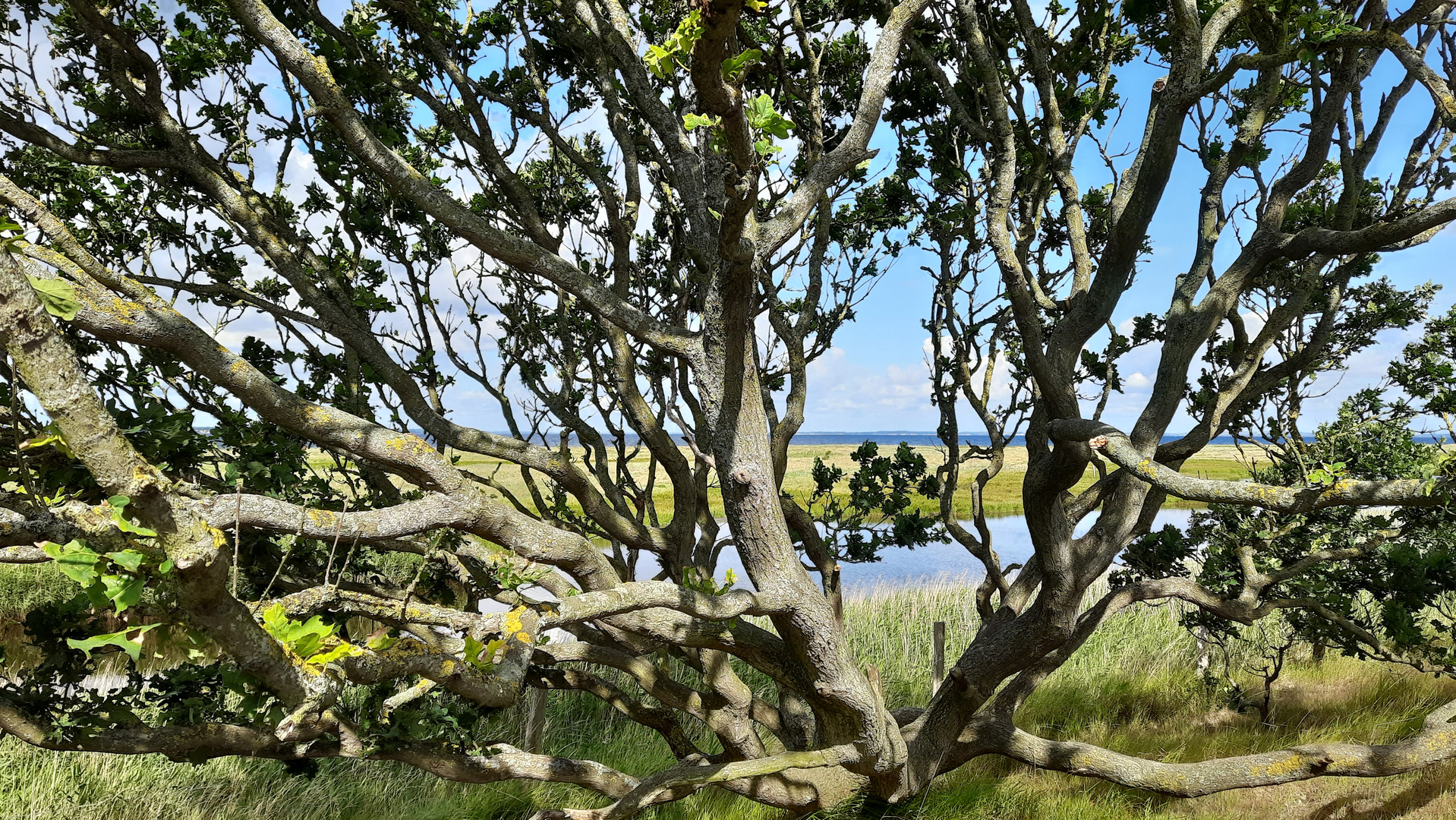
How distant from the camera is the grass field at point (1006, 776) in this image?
520cm

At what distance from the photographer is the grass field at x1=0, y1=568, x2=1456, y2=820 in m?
5.20

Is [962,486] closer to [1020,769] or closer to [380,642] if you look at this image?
[1020,769]

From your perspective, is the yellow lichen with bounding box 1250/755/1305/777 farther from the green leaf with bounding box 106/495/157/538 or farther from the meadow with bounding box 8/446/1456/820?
the green leaf with bounding box 106/495/157/538

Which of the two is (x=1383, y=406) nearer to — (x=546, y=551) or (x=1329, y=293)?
(x=1329, y=293)

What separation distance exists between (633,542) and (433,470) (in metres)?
1.79

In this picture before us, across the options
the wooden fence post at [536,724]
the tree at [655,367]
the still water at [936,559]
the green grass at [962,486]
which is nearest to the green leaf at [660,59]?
the tree at [655,367]

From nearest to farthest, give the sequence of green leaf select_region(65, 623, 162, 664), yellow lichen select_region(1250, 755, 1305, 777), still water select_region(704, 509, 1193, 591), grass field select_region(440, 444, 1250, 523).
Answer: green leaf select_region(65, 623, 162, 664) → yellow lichen select_region(1250, 755, 1305, 777) → still water select_region(704, 509, 1193, 591) → grass field select_region(440, 444, 1250, 523)

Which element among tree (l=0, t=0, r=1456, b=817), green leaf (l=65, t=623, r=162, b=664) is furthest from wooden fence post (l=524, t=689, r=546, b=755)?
green leaf (l=65, t=623, r=162, b=664)

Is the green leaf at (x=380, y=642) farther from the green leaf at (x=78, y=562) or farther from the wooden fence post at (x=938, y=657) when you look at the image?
the wooden fence post at (x=938, y=657)

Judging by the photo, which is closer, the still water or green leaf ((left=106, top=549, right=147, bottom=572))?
green leaf ((left=106, top=549, right=147, bottom=572))

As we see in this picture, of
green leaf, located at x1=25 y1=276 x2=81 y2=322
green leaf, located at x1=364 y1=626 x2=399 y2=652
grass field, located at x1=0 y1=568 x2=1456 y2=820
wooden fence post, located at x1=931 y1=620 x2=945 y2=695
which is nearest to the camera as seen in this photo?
green leaf, located at x1=25 y1=276 x2=81 y2=322

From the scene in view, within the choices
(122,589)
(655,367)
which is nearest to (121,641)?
(122,589)

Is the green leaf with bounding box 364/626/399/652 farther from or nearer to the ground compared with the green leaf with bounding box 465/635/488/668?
farther from the ground

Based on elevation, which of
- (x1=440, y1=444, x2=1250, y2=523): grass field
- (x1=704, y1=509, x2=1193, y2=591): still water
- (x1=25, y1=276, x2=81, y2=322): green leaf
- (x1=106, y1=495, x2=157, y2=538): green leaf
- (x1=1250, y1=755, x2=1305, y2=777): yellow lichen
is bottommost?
(x1=704, y1=509, x2=1193, y2=591): still water
